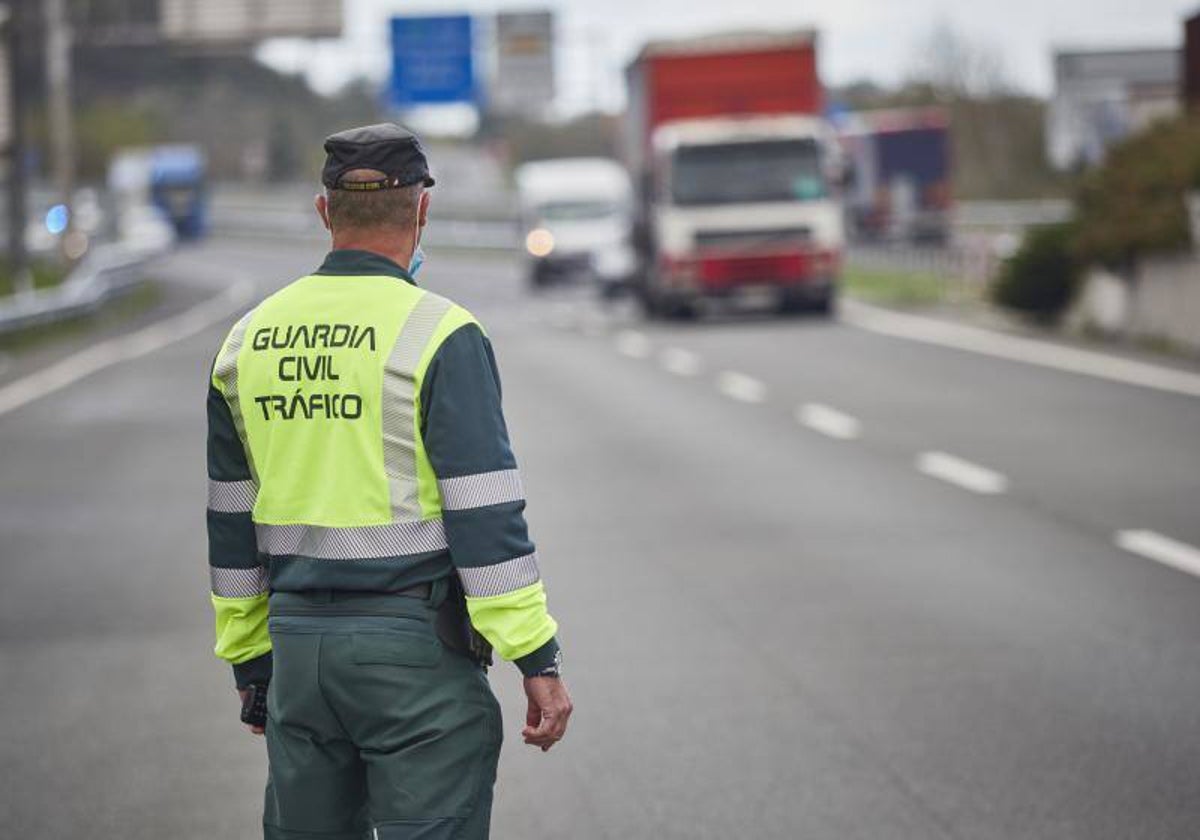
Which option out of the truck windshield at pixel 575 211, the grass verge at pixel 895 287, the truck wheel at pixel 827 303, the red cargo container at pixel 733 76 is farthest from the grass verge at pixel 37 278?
the truck wheel at pixel 827 303

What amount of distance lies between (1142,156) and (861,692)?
61.8 ft

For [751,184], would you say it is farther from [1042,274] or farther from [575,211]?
[575,211]

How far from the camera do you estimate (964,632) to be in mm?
8727

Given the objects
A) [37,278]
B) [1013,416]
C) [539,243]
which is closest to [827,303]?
[1013,416]

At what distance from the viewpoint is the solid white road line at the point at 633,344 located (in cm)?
2683

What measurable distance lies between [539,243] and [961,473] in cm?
3459

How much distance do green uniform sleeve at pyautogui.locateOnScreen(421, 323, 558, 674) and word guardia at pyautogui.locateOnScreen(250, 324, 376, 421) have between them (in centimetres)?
13

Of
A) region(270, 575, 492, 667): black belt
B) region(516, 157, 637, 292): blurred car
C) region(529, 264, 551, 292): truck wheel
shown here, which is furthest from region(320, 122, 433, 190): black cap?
region(529, 264, 551, 292): truck wheel

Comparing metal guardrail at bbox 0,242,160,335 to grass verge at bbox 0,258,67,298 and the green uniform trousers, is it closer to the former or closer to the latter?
grass verge at bbox 0,258,67,298

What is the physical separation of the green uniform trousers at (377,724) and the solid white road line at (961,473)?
9.53 meters

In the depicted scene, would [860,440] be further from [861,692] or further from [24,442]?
[861,692]

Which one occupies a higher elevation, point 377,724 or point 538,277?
point 377,724

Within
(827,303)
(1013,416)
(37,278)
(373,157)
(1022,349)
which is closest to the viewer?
(373,157)

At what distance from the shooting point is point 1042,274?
2775 centimetres
